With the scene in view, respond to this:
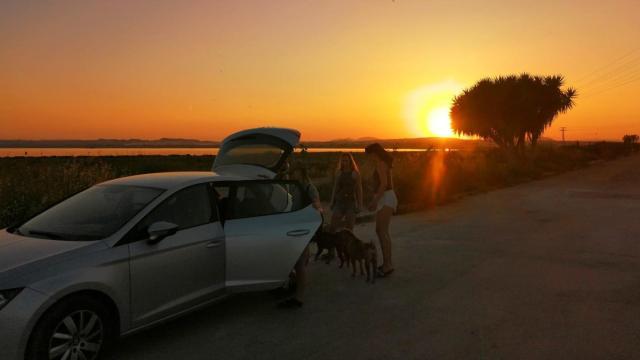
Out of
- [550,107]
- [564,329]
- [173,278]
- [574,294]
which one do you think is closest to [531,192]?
[574,294]

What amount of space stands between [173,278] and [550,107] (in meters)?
43.3

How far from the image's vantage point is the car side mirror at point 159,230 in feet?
14.5

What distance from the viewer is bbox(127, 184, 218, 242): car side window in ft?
15.3

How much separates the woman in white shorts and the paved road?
0.29 m

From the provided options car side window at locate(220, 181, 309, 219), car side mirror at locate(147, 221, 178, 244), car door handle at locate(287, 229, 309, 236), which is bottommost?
car door handle at locate(287, 229, 309, 236)

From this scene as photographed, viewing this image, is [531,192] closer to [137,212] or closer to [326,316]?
[326,316]

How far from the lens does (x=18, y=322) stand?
141 inches

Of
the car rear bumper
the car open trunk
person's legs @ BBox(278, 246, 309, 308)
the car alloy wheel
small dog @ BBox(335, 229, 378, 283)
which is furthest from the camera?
the car open trunk

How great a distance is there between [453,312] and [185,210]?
3.10m

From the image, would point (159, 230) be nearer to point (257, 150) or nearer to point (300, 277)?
point (300, 277)

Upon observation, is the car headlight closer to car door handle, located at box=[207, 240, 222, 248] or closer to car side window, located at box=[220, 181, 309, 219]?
car door handle, located at box=[207, 240, 222, 248]

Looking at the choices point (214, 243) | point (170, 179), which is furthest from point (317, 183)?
point (214, 243)

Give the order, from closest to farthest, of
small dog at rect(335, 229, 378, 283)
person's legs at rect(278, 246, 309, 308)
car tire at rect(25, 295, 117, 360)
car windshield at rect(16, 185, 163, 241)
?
1. car tire at rect(25, 295, 117, 360)
2. car windshield at rect(16, 185, 163, 241)
3. person's legs at rect(278, 246, 309, 308)
4. small dog at rect(335, 229, 378, 283)

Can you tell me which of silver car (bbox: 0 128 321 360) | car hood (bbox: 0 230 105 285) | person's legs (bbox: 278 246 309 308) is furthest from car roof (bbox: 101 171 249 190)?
person's legs (bbox: 278 246 309 308)
